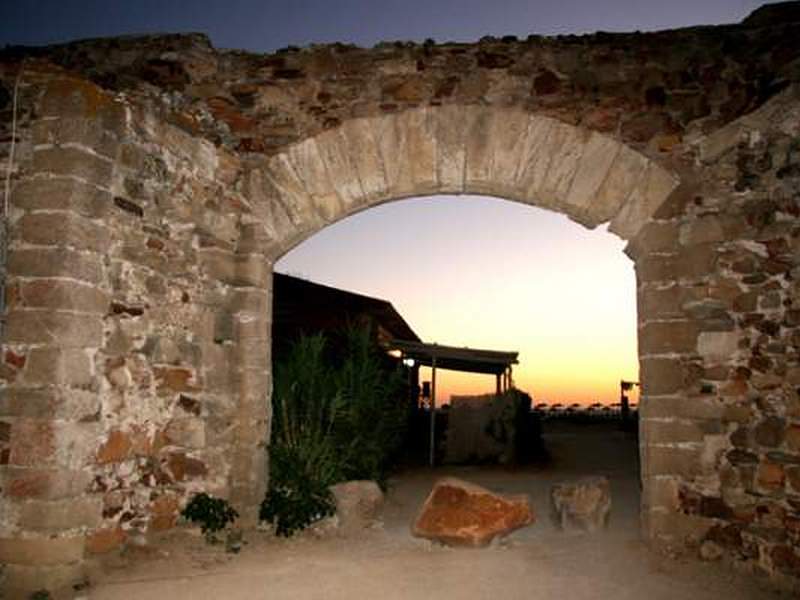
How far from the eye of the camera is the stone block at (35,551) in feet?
11.2

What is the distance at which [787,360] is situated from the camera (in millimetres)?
3959

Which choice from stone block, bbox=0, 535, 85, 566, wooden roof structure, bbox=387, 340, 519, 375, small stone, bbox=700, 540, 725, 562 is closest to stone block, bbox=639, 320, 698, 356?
small stone, bbox=700, 540, 725, 562

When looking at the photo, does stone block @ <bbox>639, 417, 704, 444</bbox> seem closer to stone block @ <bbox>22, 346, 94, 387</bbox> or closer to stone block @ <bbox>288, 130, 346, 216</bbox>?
stone block @ <bbox>288, 130, 346, 216</bbox>

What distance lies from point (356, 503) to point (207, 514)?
3.98 ft

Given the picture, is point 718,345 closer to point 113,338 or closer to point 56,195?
point 113,338

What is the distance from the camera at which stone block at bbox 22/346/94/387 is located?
3.53 m

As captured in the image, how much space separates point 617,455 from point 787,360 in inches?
315

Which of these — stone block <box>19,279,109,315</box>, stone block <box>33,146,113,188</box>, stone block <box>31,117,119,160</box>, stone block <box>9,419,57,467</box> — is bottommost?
stone block <box>9,419,57,467</box>

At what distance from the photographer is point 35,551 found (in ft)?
11.3

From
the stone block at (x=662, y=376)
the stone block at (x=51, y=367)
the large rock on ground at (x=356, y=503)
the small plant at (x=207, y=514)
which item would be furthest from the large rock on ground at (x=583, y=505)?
the stone block at (x=51, y=367)

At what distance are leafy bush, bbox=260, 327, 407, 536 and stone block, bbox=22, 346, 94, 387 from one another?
1.81m

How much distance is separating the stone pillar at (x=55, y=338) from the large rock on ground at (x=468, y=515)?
2.21 metres

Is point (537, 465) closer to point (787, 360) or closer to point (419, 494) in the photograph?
point (419, 494)

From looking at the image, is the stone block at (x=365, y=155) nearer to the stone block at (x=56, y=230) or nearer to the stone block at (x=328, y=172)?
the stone block at (x=328, y=172)
